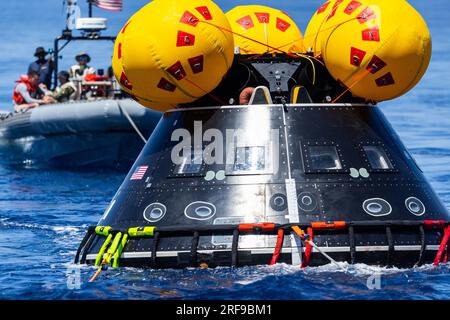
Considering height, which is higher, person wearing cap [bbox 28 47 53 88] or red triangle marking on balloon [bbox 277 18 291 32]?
person wearing cap [bbox 28 47 53 88]

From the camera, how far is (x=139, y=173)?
1416 cm

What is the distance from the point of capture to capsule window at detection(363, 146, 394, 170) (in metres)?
13.7

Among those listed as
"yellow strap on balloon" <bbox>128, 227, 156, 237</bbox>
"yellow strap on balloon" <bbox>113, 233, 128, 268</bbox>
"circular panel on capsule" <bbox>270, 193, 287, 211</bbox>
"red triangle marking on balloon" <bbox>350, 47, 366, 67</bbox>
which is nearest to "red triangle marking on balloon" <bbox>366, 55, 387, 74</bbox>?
"red triangle marking on balloon" <bbox>350, 47, 366, 67</bbox>

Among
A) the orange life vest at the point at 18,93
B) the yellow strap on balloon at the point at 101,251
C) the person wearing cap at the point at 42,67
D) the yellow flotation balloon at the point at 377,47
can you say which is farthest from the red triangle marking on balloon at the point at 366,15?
the person wearing cap at the point at 42,67

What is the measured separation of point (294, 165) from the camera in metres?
13.5

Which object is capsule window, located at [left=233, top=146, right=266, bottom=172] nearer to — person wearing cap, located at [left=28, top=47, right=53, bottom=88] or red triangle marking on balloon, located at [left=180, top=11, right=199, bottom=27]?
red triangle marking on balloon, located at [left=180, top=11, right=199, bottom=27]

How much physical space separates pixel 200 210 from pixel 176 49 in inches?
69.1

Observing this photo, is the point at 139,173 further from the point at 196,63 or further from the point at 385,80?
the point at 385,80

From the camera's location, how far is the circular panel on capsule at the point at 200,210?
13.2m

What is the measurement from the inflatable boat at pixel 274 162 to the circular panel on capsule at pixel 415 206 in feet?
0.05

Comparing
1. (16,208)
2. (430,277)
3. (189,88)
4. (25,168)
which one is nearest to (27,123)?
(25,168)

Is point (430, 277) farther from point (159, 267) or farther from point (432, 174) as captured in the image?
point (432, 174)

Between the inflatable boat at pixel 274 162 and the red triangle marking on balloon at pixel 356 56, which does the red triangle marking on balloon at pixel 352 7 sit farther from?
the red triangle marking on balloon at pixel 356 56

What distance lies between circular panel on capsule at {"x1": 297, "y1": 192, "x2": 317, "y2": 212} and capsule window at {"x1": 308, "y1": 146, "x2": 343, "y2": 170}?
17.7 inches
